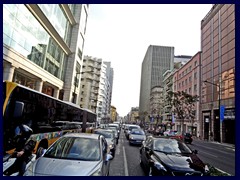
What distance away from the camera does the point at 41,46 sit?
24219mm

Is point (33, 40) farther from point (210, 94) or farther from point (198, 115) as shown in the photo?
point (198, 115)

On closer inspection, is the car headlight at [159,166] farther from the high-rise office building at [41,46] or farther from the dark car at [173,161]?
the high-rise office building at [41,46]

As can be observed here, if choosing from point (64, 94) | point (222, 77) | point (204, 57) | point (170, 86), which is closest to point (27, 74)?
point (64, 94)

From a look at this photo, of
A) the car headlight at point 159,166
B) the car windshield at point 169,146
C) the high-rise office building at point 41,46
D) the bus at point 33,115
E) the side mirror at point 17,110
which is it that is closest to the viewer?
the car headlight at point 159,166

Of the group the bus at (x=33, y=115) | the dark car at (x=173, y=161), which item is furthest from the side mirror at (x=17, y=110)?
the dark car at (x=173, y=161)

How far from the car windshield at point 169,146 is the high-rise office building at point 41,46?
1589cm

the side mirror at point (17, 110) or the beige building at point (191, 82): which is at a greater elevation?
the beige building at point (191, 82)

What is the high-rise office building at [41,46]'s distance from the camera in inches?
712

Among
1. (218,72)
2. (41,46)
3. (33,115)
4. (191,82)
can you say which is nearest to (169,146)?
(33,115)

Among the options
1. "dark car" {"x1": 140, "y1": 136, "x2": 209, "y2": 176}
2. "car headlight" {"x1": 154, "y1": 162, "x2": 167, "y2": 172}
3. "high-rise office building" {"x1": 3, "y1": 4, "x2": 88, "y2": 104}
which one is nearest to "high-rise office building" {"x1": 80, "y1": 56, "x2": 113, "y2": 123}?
"high-rise office building" {"x1": 3, "y1": 4, "x2": 88, "y2": 104}

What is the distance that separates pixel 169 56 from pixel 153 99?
Result: 36.9 meters

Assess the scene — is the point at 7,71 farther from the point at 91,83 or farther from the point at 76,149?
the point at 91,83

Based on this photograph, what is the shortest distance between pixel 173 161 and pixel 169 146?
1.59 meters

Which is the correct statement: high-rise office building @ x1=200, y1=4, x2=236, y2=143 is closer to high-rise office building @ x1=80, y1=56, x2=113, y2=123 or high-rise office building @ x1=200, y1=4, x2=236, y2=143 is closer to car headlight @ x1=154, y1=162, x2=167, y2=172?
car headlight @ x1=154, y1=162, x2=167, y2=172
